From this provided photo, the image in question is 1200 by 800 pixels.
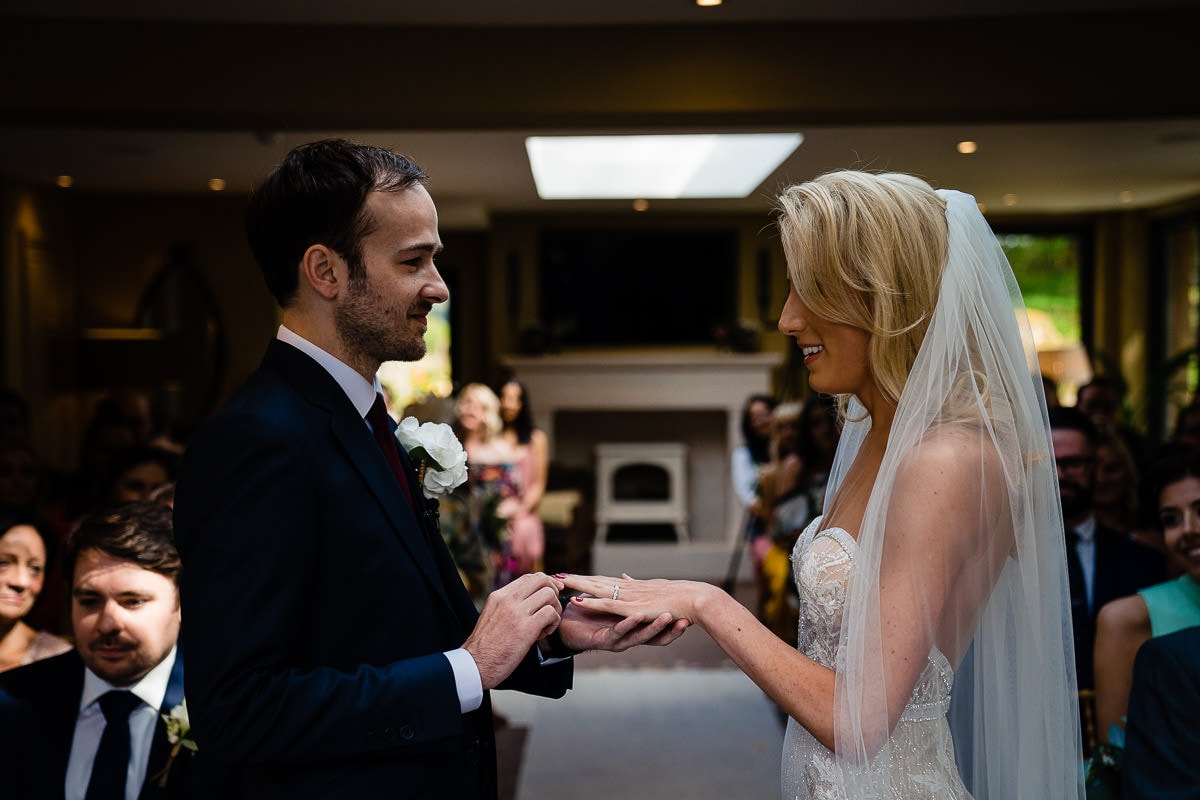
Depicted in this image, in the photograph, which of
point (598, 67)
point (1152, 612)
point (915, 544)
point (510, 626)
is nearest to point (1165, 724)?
point (1152, 612)

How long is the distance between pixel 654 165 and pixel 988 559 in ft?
21.9

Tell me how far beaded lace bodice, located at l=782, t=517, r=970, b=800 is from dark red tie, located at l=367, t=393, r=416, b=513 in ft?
2.09

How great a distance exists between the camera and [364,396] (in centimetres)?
143

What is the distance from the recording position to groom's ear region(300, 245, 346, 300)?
1.37 m

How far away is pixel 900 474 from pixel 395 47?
343cm

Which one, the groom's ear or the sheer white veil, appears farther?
the sheer white veil

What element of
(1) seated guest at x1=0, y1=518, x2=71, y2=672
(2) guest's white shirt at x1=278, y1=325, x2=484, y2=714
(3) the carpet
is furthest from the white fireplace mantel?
(2) guest's white shirt at x1=278, y1=325, x2=484, y2=714

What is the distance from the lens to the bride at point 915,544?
151 centimetres

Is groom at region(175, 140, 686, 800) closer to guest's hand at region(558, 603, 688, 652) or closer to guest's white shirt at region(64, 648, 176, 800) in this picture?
guest's hand at region(558, 603, 688, 652)

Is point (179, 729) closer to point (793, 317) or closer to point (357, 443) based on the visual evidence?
point (357, 443)

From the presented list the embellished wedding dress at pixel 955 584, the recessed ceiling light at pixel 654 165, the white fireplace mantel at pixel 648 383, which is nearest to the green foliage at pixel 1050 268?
the white fireplace mantel at pixel 648 383

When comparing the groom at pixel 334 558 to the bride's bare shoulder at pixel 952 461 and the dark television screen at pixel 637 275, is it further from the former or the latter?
the dark television screen at pixel 637 275

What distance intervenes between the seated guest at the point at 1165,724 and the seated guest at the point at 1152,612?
0.42 m

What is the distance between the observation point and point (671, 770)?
14.1 feet
